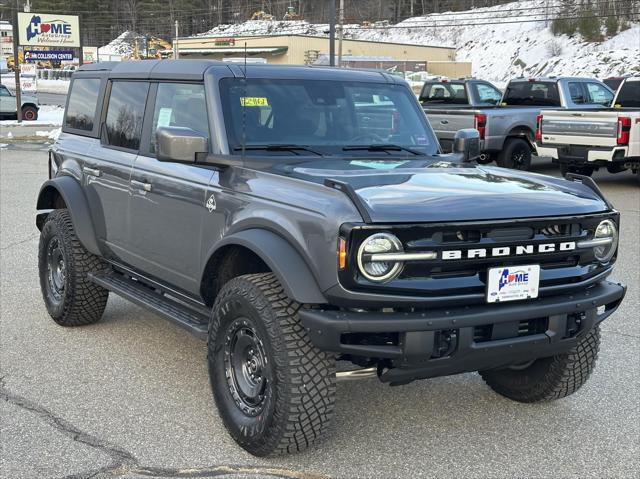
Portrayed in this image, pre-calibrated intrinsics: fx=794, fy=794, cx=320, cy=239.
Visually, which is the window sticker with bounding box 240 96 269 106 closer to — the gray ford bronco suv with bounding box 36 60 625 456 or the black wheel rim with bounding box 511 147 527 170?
the gray ford bronco suv with bounding box 36 60 625 456

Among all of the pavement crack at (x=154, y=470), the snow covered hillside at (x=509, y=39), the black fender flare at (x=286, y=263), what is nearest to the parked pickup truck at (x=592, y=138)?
the black fender flare at (x=286, y=263)

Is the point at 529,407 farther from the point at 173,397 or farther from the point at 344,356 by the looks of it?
the point at 173,397

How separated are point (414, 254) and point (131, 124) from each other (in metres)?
2.73

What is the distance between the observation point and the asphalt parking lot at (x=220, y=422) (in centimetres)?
373

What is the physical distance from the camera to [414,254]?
3.37 meters

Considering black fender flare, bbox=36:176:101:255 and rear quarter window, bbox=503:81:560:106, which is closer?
black fender flare, bbox=36:176:101:255

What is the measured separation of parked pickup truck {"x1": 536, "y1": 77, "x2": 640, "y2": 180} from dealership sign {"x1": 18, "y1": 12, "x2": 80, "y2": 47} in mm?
23252

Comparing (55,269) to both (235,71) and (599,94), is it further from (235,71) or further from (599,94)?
(599,94)

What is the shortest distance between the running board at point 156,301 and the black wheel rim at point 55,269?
536 millimetres

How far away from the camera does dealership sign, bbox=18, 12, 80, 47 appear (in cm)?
3216

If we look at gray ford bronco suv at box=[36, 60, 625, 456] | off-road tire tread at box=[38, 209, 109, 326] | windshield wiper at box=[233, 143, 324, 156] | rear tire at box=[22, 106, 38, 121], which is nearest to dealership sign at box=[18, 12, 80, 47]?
rear tire at box=[22, 106, 38, 121]

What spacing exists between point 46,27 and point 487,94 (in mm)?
21316

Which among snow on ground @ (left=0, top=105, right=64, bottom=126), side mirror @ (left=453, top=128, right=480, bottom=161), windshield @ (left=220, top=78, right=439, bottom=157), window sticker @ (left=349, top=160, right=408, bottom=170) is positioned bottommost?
snow on ground @ (left=0, top=105, right=64, bottom=126)

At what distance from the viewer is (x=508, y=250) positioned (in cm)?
355
